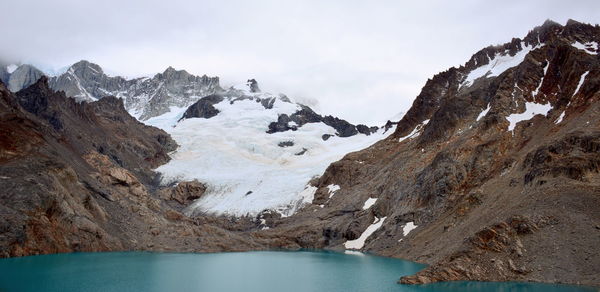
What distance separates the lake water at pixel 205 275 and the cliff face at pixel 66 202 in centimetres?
356

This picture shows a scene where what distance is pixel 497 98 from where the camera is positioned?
8444 cm

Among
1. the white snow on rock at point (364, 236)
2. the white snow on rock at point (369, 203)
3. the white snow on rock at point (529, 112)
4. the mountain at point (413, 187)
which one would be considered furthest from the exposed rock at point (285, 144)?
the white snow on rock at point (529, 112)

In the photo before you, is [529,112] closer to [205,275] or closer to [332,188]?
[332,188]

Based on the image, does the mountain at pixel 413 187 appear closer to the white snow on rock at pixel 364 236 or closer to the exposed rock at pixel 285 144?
the white snow on rock at pixel 364 236

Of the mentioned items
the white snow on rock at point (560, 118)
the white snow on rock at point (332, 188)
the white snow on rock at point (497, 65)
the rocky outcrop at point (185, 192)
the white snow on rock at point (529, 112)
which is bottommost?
the white snow on rock at point (332, 188)

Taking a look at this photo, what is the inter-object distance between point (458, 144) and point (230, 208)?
58599mm

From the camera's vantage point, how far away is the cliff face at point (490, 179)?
42.7 metres

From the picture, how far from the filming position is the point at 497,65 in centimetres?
11081

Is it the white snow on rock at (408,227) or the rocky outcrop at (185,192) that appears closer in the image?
the white snow on rock at (408,227)

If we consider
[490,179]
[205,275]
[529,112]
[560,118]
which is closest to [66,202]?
[205,275]

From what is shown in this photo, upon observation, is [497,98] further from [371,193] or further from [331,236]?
[331,236]

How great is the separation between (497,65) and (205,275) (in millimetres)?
84530

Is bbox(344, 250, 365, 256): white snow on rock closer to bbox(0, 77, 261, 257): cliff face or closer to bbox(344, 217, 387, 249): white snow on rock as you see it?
bbox(344, 217, 387, 249): white snow on rock

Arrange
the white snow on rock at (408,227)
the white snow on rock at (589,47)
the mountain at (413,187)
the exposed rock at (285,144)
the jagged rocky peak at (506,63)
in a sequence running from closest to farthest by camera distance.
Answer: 1. the mountain at (413,187)
2. the white snow on rock at (408,227)
3. the white snow on rock at (589,47)
4. the jagged rocky peak at (506,63)
5. the exposed rock at (285,144)
